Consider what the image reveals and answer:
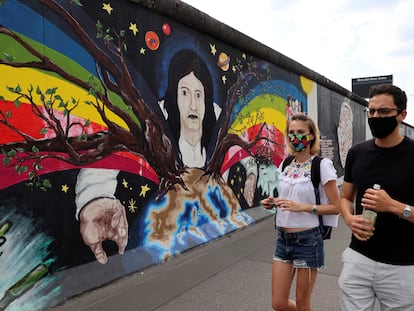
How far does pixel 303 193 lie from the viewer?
2.68 m

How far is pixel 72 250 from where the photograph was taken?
3754mm

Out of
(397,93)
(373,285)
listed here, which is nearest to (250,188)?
(373,285)

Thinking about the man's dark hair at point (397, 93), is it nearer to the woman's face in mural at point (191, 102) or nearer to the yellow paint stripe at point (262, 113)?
the woman's face in mural at point (191, 102)

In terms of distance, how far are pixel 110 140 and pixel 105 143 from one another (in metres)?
0.08

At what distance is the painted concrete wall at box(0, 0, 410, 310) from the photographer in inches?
129

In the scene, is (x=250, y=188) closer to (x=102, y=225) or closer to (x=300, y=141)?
(x=102, y=225)

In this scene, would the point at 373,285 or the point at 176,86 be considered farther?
the point at 176,86

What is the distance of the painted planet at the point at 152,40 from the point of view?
4883 millimetres

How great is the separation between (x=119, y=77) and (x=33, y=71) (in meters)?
1.15

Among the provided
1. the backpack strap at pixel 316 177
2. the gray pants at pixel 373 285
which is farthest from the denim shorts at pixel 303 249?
the gray pants at pixel 373 285

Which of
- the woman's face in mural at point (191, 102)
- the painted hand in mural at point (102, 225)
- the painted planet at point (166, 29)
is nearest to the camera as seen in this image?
the painted hand in mural at point (102, 225)

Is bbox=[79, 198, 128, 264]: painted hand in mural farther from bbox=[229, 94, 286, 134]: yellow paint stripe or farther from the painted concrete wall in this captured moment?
bbox=[229, 94, 286, 134]: yellow paint stripe

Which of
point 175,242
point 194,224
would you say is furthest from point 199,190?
point 175,242

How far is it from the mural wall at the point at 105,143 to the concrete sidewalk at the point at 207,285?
17cm
